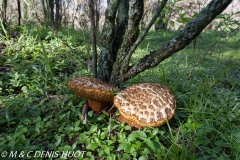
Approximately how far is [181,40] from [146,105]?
0.78 meters

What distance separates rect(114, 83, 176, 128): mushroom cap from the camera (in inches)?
61.2

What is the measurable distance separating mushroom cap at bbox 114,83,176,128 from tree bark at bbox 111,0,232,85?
0.42m

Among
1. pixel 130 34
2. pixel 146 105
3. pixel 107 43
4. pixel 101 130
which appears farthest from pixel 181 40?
pixel 101 130

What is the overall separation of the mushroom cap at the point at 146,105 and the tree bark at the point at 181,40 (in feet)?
1.37

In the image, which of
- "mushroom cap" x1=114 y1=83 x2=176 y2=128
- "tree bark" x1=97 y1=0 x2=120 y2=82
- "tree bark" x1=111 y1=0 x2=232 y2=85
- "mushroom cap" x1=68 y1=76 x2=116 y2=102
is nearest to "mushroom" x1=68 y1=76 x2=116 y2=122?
"mushroom cap" x1=68 y1=76 x2=116 y2=102

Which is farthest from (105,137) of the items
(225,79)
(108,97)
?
(225,79)

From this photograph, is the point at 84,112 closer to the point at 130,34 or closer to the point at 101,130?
the point at 101,130

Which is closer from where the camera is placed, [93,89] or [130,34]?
[93,89]

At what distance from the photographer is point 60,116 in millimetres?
1862

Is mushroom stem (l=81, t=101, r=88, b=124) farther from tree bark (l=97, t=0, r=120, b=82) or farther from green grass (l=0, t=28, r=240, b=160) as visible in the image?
tree bark (l=97, t=0, r=120, b=82)

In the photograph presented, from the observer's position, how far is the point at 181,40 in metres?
1.87

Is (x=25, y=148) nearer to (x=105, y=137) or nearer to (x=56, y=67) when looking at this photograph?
(x=105, y=137)

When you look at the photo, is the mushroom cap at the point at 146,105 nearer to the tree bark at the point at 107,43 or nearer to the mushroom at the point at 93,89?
the mushroom at the point at 93,89

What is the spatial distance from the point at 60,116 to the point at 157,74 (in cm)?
190
